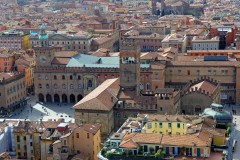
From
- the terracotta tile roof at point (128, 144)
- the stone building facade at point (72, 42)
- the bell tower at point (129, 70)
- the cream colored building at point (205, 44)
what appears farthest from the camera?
the stone building facade at point (72, 42)

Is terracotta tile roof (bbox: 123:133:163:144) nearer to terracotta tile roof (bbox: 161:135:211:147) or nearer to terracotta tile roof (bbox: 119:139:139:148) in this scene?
terracotta tile roof (bbox: 119:139:139:148)

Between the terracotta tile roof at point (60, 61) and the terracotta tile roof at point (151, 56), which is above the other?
the terracotta tile roof at point (151, 56)

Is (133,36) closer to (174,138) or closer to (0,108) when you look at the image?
(0,108)

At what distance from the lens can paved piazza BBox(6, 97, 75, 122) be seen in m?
94.1

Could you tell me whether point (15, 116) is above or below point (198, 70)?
below

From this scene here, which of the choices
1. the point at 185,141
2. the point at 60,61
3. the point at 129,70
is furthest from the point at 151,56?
the point at 185,141

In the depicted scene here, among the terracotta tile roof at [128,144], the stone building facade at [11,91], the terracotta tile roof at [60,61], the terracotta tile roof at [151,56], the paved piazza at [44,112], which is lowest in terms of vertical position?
the paved piazza at [44,112]

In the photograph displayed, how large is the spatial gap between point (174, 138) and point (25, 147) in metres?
22.3

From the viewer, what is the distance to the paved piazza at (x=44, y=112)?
94.1m

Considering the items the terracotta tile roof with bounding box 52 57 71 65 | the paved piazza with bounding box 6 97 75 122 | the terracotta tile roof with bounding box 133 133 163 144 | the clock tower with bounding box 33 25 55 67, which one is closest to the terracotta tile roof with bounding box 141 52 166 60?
the terracotta tile roof with bounding box 52 57 71 65

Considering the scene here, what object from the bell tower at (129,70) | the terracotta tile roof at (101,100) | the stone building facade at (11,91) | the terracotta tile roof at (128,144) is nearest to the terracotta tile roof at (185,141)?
the terracotta tile roof at (128,144)

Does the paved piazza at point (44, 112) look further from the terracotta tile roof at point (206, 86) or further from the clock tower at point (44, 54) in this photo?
the terracotta tile roof at point (206, 86)

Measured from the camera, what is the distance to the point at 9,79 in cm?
10062

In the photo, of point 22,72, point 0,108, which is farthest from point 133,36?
point 0,108
